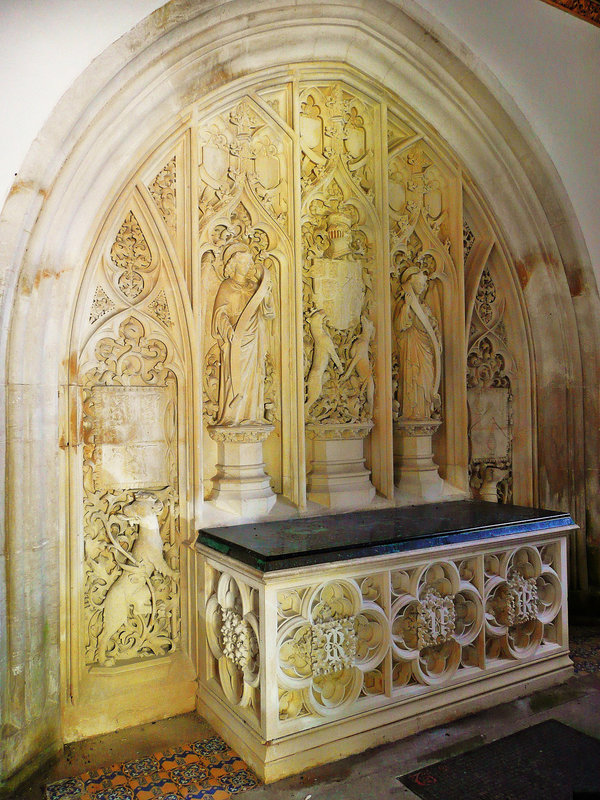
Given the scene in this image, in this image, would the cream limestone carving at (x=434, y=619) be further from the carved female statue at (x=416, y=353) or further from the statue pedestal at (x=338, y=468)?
the carved female statue at (x=416, y=353)

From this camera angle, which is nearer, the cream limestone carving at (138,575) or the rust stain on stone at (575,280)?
the cream limestone carving at (138,575)

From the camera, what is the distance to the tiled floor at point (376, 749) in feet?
7.39

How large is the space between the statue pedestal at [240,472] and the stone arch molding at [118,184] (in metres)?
0.21

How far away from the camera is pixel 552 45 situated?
3770mm

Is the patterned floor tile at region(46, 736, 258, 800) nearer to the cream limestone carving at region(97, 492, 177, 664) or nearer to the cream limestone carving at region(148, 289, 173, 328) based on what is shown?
the cream limestone carving at region(97, 492, 177, 664)

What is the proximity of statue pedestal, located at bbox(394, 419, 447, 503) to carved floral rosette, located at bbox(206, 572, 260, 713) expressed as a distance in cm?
136

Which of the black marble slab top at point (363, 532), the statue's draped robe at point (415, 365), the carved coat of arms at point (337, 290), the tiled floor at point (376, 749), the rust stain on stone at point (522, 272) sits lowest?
the tiled floor at point (376, 749)

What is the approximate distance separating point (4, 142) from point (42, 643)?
200 cm

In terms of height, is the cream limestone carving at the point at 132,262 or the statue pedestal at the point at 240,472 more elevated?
the cream limestone carving at the point at 132,262

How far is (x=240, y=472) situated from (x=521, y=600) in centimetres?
154

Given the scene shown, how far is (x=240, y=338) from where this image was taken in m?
3.09

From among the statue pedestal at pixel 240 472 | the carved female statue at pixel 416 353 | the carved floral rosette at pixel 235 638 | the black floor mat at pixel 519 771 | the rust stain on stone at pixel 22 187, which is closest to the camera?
the black floor mat at pixel 519 771

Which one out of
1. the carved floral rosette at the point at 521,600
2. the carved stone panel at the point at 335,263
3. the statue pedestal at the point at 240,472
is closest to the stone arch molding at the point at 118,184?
the statue pedestal at the point at 240,472

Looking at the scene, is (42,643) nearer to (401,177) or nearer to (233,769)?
(233,769)
